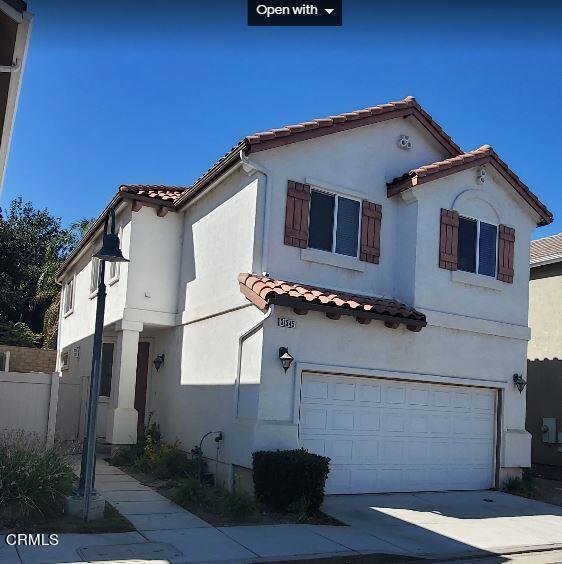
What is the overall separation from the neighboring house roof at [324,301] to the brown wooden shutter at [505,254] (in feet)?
8.62

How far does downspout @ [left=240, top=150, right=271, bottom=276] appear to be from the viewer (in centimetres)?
1181

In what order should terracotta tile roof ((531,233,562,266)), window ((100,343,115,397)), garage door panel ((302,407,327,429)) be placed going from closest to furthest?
garage door panel ((302,407,327,429)) → terracotta tile roof ((531,233,562,266)) → window ((100,343,115,397))

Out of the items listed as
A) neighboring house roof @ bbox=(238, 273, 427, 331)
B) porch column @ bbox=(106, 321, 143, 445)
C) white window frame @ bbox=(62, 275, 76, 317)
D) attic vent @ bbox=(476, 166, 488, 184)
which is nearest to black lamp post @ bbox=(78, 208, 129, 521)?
neighboring house roof @ bbox=(238, 273, 427, 331)

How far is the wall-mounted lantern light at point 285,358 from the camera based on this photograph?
35.7 feet

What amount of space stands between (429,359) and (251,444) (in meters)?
4.15

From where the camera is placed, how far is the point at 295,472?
9.73 meters

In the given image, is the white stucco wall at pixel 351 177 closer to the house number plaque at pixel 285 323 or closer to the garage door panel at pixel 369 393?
the house number plaque at pixel 285 323

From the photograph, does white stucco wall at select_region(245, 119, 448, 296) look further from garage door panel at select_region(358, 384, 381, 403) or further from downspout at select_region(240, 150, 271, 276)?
garage door panel at select_region(358, 384, 381, 403)

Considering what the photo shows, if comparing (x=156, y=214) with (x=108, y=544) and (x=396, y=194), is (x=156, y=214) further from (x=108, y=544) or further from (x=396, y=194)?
(x=108, y=544)

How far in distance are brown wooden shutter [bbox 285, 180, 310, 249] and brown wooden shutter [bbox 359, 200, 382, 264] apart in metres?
1.31

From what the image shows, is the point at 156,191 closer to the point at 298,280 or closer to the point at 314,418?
the point at 298,280

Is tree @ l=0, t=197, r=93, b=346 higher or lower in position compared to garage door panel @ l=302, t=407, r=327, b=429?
higher

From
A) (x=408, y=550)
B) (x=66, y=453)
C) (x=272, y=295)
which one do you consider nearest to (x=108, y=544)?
(x=66, y=453)

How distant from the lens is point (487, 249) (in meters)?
14.0
